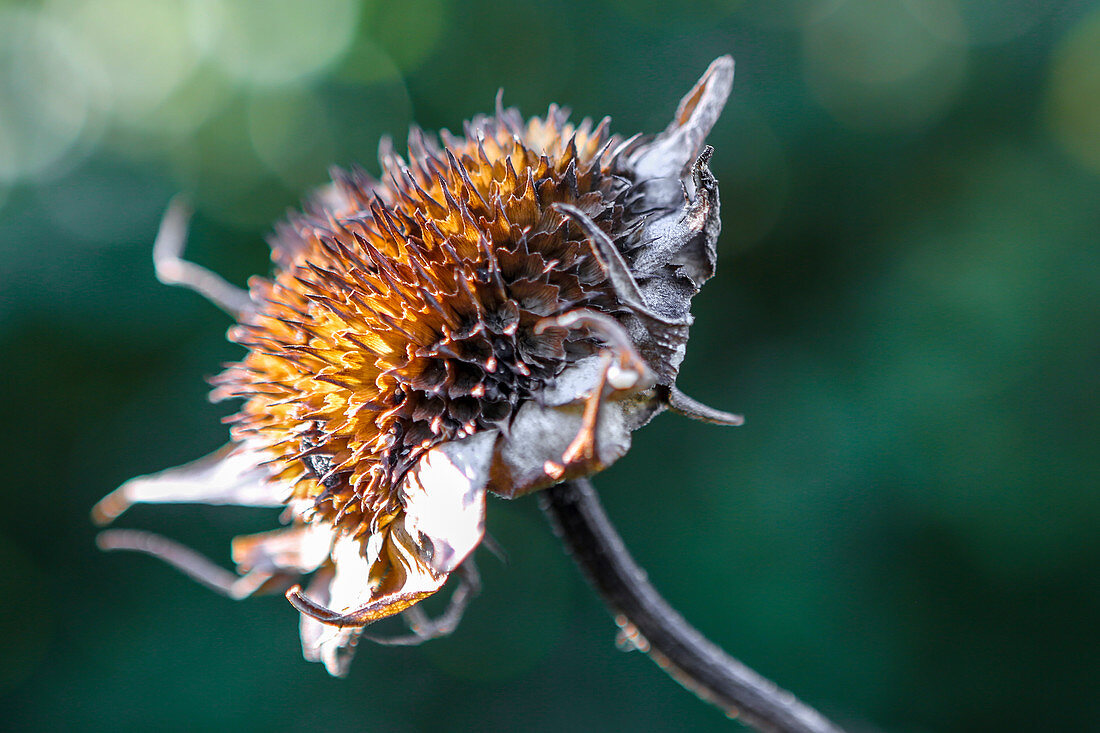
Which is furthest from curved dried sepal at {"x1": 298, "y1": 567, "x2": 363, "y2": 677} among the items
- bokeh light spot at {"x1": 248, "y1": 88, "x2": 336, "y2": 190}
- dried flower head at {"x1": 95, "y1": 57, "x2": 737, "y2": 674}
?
bokeh light spot at {"x1": 248, "y1": 88, "x2": 336, "y2": 190}

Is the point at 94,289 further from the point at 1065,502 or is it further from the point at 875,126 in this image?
the point at 1065,502

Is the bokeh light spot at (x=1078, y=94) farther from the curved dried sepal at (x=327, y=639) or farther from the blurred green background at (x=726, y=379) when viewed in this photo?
the curved dried sepal at (x=327, y=639)

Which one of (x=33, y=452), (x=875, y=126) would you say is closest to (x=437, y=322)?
(x=875, y=126)

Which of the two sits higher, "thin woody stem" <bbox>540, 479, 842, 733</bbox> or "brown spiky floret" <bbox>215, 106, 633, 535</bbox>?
"brown spiky floret" <bbox>215, 106, 633, 535</bbox>

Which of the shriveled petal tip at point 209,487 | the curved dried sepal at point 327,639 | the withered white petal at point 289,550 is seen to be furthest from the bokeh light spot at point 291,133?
the curved dried sepal at point 327,639

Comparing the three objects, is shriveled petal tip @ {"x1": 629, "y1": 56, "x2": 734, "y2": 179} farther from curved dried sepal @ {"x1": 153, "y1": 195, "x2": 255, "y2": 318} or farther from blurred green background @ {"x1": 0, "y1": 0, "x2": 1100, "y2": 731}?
blurred green background @ {"x1": 0, "y1": 0, "x2": 1100, "y2": 731}

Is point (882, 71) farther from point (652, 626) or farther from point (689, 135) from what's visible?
point (652, 626)
